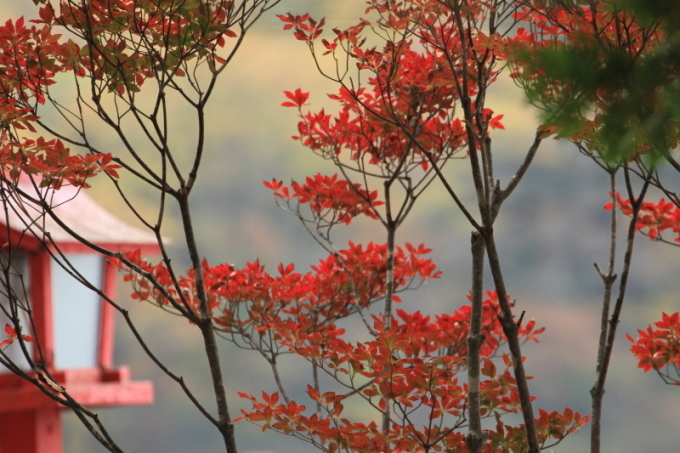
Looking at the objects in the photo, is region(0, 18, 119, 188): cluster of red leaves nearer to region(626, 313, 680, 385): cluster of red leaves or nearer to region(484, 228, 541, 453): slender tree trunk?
region(484, 228, 541, 453): slender tree trunk

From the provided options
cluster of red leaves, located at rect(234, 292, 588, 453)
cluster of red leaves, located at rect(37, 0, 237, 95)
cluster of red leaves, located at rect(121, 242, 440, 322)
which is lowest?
cluster of red leaves, located at rect(234, 292, 588, 453)

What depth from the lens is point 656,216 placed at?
276 centimetres

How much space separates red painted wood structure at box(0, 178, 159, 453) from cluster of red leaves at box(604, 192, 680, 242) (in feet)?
8.80

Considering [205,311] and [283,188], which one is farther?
[283,188]

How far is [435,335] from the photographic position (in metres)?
2.55

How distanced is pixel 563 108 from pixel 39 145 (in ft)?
4.86

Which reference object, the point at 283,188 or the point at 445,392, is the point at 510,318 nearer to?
the point at 445,392

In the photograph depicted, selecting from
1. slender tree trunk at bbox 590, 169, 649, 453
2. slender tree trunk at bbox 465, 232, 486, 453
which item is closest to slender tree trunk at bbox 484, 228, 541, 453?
slender tree trunk at bbox 465, 232, 486, 453

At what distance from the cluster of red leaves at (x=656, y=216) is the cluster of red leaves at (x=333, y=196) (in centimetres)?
94

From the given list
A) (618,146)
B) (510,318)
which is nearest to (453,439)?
(510,318)

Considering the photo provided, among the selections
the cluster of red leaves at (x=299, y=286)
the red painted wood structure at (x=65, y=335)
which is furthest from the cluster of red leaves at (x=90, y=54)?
the red painted wood structure at (x=65, y=335)

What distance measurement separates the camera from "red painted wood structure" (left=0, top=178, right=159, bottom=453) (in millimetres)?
4129

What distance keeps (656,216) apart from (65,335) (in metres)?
3.32

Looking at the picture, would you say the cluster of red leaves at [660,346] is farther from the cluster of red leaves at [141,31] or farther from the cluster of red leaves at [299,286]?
the cluster of red leaves at [141,31]
